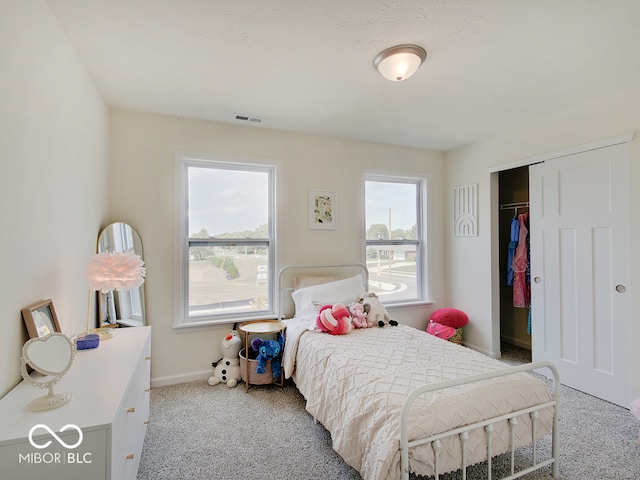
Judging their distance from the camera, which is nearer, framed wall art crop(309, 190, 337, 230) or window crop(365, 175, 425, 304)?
framed wall art crop(309, 190, 337, 230)

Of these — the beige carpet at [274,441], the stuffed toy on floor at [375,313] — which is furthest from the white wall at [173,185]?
the stuffed toy on floor at [375,313]

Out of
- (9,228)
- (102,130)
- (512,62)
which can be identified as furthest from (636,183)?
(102,130)

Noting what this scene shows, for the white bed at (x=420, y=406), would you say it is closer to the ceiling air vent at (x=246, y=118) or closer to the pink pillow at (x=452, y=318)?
the pink pillow at (x=452, y=318)

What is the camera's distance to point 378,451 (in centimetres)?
148

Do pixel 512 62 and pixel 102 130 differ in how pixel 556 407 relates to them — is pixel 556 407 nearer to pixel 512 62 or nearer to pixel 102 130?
pixel 512 62

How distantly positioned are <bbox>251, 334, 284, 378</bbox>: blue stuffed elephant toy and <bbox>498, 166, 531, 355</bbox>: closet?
2929 mm

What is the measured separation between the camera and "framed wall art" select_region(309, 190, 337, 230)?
3.60 metres

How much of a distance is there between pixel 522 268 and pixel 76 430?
409 centimetres

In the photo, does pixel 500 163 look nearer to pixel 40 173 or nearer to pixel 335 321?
pixel 335 321

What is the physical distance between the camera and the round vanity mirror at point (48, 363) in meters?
1.18

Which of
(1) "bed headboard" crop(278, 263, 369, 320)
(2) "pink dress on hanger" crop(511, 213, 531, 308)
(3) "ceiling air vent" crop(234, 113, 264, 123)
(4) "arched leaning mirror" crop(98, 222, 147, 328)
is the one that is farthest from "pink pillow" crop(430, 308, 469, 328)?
(4) "arched leaning mirror" crop(98, 222, 147, 328)

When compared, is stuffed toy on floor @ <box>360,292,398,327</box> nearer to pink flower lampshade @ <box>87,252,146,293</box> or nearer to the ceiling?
the ceiling

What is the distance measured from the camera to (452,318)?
12.6 ft

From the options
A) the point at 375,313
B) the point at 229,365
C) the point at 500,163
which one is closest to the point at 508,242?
the point at 500,163
